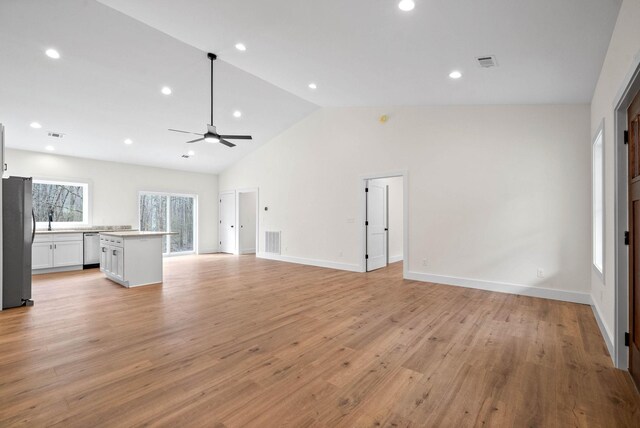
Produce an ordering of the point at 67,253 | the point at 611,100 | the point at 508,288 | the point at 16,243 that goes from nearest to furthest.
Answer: the point at 611,100, the point at 16,243, the point at 508,288, the point at 67,253

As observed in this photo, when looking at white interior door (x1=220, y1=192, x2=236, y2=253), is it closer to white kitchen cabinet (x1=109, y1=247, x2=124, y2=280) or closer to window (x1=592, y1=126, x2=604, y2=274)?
white kitchen cabinet (x1=109, y1=247, x2=124, y2=280)

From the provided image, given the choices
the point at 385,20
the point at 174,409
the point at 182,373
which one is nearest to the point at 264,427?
the point at 174,409

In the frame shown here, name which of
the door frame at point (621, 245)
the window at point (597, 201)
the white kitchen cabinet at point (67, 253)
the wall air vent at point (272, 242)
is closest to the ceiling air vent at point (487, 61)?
the door frame at point (621, 245)

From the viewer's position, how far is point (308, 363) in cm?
240

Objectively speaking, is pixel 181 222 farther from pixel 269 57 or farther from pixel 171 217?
pixel 269 57

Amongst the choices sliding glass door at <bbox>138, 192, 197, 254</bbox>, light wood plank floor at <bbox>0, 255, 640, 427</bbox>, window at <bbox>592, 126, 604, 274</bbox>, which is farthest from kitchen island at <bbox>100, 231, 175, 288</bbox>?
window at <bbox>592, 126, 604, 274</bbox>

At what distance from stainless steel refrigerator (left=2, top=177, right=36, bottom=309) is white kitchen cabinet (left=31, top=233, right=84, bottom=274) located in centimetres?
263

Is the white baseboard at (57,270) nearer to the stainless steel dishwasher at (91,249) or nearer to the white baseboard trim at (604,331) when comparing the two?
the stainless steel dishwasher at (91,249)

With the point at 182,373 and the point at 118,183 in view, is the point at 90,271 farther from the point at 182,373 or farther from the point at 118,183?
the point at 182,373

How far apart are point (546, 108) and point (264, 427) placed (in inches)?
204

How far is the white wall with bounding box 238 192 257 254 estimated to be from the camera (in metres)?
9.66

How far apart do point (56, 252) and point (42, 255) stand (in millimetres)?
230

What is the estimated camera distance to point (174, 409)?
5.98ft

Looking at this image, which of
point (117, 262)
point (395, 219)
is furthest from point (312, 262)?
point (117, 262)
